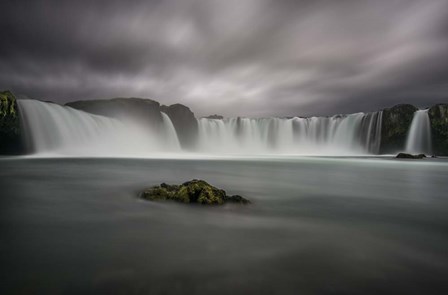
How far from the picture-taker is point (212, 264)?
2854 millimetres

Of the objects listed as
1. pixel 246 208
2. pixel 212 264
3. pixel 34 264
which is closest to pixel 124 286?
pixel 212 264

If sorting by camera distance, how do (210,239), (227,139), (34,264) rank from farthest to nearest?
(227,139) → (210,239) → (34,264)

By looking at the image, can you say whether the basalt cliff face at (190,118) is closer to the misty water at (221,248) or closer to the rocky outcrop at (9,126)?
the rocky outcrop at (9,126)

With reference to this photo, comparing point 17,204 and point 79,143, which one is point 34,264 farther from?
point 79,143

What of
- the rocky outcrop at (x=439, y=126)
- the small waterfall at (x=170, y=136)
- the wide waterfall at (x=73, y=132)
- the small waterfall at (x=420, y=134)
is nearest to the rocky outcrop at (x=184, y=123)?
the small waterfall at (x=170, y=136)

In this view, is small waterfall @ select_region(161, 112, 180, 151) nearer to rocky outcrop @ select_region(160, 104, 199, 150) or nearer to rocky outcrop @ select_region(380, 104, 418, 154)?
rocky outcrop @ select_region(160, 104, 199, 150)

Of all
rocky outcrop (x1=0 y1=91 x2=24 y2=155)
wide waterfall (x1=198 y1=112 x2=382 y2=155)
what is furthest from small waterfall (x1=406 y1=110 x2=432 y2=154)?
rocky outcrop (x1=0 y1=91 x2=24 y2=155)

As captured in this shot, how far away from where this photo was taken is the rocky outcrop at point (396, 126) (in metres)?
44.7

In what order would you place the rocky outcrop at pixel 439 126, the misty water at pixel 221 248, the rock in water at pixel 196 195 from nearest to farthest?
the misty water at pixel 221 248
the rock in water at pixel 196 195
the rocky outcrop at pixel 439 126

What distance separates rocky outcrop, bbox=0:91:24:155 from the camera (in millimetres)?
21867

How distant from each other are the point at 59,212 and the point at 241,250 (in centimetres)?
431

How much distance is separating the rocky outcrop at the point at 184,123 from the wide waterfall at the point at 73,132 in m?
12.4

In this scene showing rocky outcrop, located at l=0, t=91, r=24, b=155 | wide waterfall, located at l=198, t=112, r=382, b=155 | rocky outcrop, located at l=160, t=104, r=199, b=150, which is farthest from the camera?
rocky outcrop, located at l=160, t=104, r=199, b=150

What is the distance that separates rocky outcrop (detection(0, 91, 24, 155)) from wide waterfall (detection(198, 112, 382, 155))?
37138 millimetres
